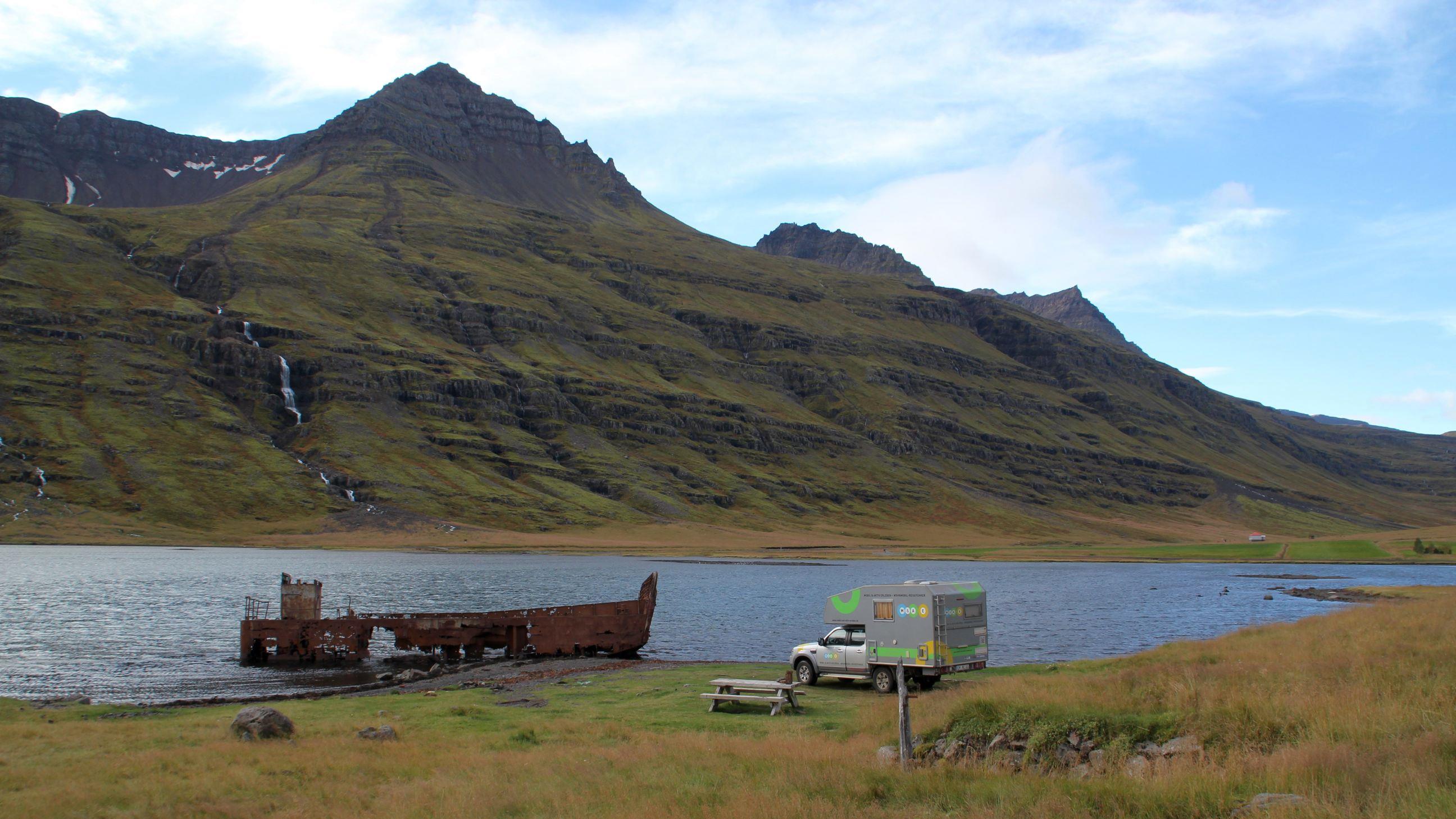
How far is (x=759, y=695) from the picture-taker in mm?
30344

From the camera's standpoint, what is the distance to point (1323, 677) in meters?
21.3

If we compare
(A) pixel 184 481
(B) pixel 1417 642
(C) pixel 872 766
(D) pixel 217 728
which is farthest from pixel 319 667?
(A) pixel 184 481

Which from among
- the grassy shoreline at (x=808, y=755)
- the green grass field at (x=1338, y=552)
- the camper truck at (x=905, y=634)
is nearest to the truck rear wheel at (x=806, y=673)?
the camper truck at (x=905, y=634)

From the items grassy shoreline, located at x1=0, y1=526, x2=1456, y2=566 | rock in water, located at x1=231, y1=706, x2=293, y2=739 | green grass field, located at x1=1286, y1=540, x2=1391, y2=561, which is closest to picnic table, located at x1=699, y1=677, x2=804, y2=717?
rock in water, located at x1=231, y1=706, x2=293, y2=739

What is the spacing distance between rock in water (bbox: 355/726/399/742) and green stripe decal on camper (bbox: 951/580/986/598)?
63.4ft

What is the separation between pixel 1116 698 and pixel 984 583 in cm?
9095

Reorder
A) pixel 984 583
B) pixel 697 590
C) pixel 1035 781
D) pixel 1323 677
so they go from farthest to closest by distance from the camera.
→ 1. pixel 984 583
2. pixel 697 590
3. pixel 1323 677
4. pixel 1035 781

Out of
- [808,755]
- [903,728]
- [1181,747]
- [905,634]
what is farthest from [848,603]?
[1181,747]

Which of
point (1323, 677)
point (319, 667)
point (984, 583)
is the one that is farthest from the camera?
point (984, 583)

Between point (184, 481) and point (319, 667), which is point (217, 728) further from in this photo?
point (184, 481)

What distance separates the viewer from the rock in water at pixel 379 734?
84.9 ft

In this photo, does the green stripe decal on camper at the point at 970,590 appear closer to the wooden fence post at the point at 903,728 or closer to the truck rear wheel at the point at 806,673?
the truck rear wheel at the point at 806,673

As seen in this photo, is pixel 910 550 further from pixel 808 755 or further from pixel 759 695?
pixel 808 755

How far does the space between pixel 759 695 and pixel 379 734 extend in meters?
11.5
